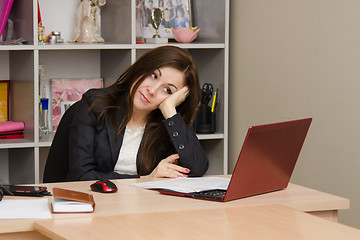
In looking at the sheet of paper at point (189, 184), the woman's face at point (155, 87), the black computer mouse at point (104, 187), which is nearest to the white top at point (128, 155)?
the woman's face at point (155, 87)

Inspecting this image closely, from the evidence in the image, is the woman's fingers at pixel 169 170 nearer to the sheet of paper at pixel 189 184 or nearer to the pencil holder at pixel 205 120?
the sheet of paper at pixel 189 184

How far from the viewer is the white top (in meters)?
2.28

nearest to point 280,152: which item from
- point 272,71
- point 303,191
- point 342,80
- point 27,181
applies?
point 303,191

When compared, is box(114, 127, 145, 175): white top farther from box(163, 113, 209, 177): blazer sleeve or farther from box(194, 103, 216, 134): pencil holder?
box(194, 103, 216, 134): pencil holder

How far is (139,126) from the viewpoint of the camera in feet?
7.71

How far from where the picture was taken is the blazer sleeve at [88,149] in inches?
84.8

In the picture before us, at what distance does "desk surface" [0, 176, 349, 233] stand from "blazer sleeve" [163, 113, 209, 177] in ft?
1.12

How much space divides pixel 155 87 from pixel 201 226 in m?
0.96

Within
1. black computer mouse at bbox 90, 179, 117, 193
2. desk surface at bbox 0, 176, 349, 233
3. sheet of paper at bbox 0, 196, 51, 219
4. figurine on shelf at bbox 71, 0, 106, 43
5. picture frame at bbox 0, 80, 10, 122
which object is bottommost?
Answer: desk surface at bbox 0, 176, 349, 233

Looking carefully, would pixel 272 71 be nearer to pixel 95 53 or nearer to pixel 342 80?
pixel 342 80

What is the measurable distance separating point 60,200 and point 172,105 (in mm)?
842

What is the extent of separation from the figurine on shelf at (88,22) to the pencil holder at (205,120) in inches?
25.5

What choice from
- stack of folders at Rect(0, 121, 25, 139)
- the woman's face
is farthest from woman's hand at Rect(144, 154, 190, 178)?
stack of folders at Rect(0, 121, 25, 139)

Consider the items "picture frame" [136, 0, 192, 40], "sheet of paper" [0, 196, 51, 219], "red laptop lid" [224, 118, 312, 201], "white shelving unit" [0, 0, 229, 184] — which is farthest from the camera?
"picture frame" [136, 0, 192, 40]
